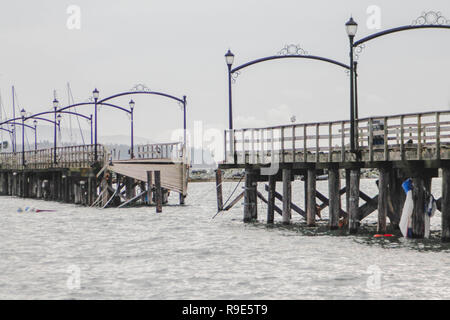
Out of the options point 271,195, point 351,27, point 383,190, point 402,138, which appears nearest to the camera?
point 402,138

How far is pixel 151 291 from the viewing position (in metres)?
16.0

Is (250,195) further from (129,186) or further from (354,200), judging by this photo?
(129,186)

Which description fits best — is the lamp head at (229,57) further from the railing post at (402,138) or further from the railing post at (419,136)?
the railing post at (419,136)

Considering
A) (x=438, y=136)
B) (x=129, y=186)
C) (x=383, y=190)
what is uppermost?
(x=438, y=136)

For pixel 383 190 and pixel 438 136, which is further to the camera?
pixel 383 190

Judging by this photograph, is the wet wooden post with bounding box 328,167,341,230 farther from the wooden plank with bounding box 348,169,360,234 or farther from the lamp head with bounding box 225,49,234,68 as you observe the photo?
the lamp head with bounding box 225,49,234,68

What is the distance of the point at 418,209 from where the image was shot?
2317cm

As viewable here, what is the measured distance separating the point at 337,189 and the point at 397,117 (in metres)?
4.18

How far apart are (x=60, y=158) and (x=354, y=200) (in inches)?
1195
